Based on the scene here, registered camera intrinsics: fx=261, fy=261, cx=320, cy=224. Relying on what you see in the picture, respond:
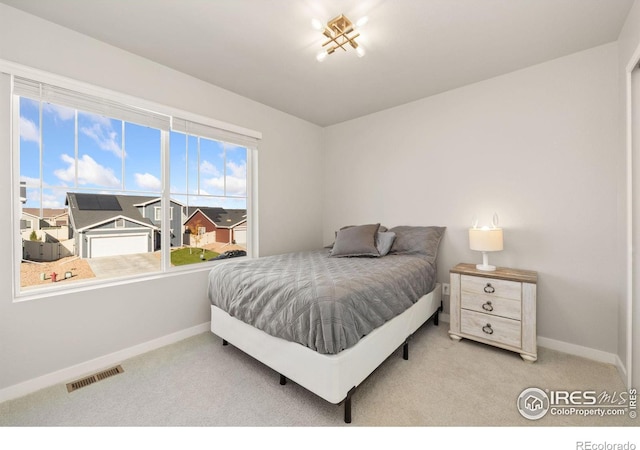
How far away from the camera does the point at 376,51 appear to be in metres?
2.23

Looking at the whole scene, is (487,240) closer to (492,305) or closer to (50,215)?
(492,305)

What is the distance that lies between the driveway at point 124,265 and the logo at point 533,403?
304 centimetres

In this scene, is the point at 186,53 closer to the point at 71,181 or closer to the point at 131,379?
the point at 71,181

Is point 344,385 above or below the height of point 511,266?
below

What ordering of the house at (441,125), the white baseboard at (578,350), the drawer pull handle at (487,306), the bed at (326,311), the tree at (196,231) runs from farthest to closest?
the tree at (196,231), the drawer pull handle at (487,306), the white baseboard at (578,350), the house at (441,125), the bed at (326,311)

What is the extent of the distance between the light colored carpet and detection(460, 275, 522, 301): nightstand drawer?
51 centimetres

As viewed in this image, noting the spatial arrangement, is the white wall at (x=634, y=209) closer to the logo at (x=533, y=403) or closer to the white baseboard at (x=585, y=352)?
the white baseboard at (x=585, y=352)

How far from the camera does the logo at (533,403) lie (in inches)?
61.7

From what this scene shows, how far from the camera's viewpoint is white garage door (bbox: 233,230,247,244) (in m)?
3.17

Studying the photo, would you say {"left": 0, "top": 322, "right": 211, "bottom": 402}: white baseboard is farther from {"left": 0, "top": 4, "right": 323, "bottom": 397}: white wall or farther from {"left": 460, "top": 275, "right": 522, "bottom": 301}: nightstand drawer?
{"left": 460, "top": 275, "right": 522, "bottom": 301}: nightstand drawer

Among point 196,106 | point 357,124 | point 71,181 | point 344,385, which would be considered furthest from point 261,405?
point 357,124

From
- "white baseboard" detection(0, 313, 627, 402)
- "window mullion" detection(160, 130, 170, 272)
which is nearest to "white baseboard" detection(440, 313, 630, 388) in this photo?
"white baseboard" detection(0, 313, 627, 402)

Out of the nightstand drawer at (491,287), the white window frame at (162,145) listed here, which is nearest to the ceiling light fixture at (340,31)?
the white window frame at (162,145)

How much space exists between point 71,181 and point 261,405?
2.22 m
